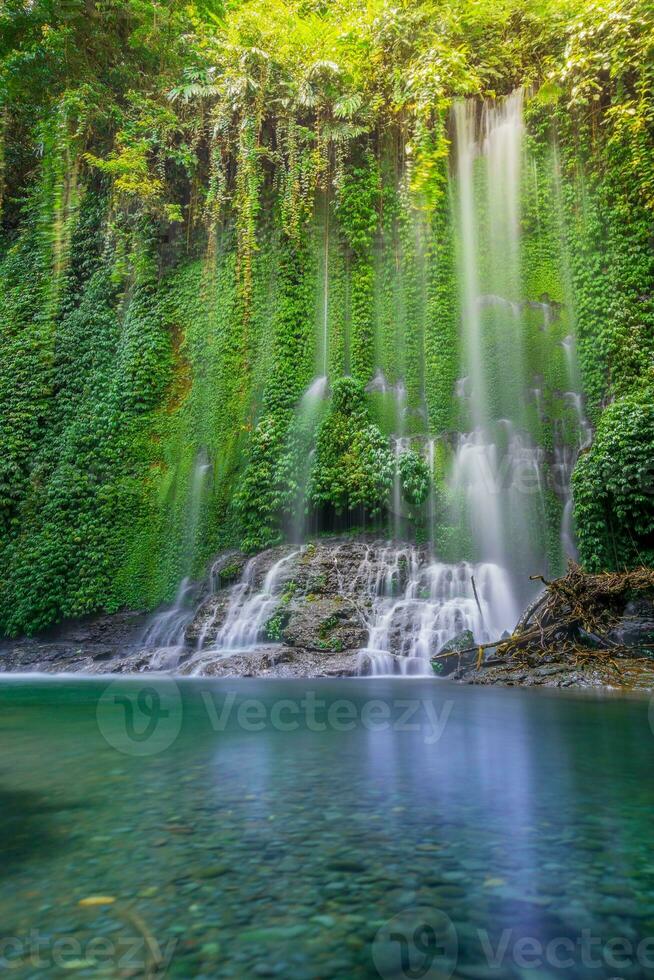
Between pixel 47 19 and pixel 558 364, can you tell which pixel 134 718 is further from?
pixel 47 19

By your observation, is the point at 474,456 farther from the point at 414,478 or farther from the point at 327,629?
the point at 327,629

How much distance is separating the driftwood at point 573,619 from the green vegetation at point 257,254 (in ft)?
15.1

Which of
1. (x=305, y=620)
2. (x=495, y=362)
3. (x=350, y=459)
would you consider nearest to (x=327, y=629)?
(x=305, y=620)

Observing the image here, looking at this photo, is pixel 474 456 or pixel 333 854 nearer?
pixel 333 854

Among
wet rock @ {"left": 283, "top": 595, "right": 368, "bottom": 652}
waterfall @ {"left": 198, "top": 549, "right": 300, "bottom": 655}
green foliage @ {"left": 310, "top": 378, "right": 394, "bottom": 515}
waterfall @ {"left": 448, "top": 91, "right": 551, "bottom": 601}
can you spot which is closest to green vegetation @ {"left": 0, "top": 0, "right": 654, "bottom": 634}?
green foliage @ {"left": 310, "top": 378, "right": 394, "bottom": 515}

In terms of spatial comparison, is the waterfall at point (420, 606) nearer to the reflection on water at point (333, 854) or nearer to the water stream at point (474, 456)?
the water stream at point (474, 456)

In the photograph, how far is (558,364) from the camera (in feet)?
45.0

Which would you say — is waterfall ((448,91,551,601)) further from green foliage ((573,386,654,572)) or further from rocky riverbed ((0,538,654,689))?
green foliage ((573,386,654,572))

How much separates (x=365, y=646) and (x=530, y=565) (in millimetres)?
4257

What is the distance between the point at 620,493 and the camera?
986 cm

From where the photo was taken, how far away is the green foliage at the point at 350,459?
1290 centimetres

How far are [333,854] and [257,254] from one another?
16.4 m

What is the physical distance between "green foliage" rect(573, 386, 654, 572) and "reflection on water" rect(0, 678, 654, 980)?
21.5ft

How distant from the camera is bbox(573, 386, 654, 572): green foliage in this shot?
9641 mm
